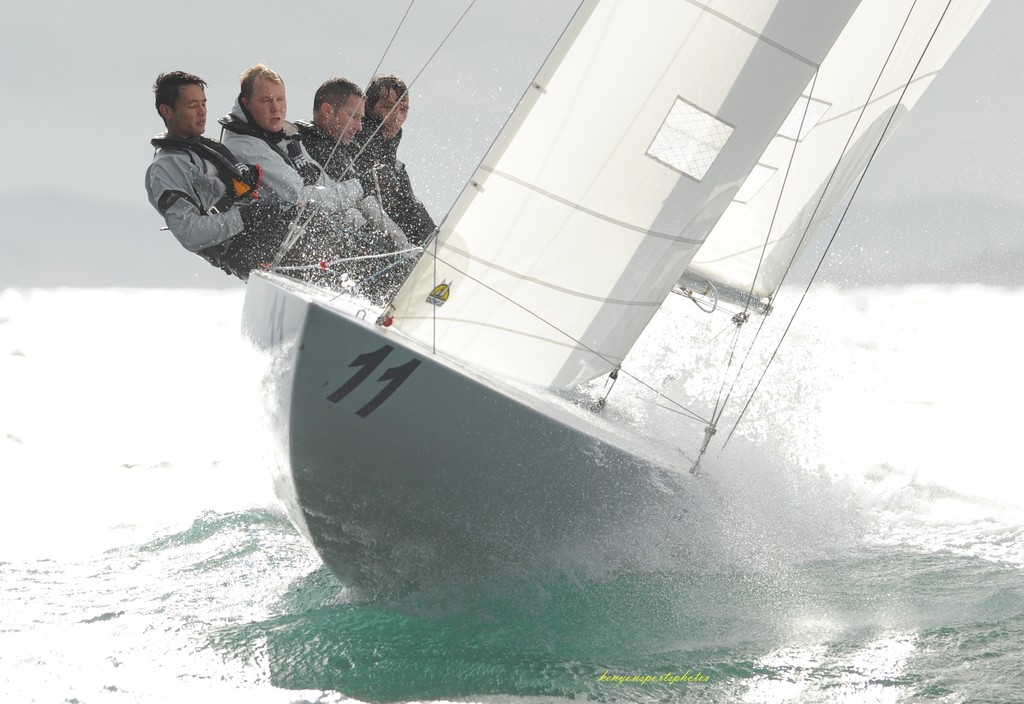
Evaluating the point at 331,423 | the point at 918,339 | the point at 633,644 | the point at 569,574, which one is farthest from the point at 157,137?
the point at 918,339

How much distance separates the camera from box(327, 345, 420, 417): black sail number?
261 cm

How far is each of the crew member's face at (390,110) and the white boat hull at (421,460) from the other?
1.23 meters

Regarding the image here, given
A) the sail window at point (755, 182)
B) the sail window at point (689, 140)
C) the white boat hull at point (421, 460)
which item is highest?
the sail window at point (755, 182)

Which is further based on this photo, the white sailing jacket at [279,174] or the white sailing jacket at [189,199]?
the white sailing jacket at [279,174]

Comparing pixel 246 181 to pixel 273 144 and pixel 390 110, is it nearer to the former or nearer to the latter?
pixel 273 144

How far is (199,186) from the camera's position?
3340 mm

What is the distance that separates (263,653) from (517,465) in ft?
2.81

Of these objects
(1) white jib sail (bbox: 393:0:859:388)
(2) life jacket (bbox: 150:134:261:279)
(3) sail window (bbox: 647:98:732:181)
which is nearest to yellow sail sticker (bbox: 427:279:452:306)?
(1) white jib sail (bbox: 393:0:859:388)

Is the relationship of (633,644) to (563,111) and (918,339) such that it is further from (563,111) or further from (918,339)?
(918,339)

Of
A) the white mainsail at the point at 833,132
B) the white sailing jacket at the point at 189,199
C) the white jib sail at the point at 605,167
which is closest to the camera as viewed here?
the white jib sail at the point at 605,167

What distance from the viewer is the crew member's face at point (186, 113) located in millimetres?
3367

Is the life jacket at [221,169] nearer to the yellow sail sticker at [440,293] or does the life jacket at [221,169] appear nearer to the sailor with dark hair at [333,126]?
the sailor with dark hair at [333,126]

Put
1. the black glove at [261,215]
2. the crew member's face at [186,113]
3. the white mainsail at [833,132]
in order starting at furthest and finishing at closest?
the white mainsail at [833,132] → the black glove at [261,215] → the crew member's face at [186,113]

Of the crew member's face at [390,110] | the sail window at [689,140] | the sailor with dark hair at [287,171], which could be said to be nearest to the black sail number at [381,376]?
the sailor with dark hair at [287,171]
